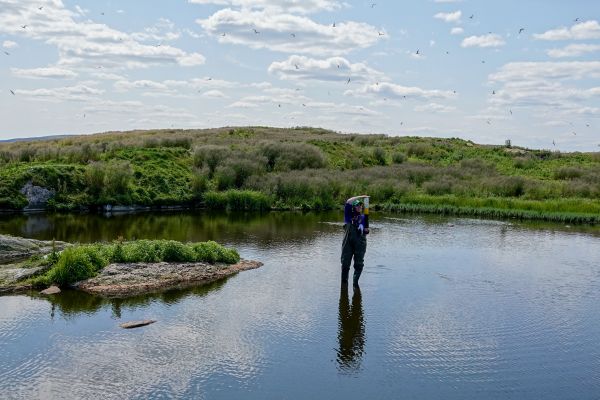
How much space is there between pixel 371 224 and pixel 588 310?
63.8 feet

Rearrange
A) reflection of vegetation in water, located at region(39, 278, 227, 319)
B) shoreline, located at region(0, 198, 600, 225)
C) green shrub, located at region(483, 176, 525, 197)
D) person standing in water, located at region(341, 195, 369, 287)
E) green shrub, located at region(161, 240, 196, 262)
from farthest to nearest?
green shrub, located at region(483, 176, 525, 197)
shoreline, located at region(0, 198, 600, 225)
green shrub, located at region(161, 240, 196, 262)
person standing in water, located at region(341, 195, 369, 287)
reflection of vegetation in water, located at region(39, 278, 227, 319)

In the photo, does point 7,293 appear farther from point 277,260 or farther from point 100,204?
point 100,204

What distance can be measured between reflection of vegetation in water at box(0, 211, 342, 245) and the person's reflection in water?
469 inches

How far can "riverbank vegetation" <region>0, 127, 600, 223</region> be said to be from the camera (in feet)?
147

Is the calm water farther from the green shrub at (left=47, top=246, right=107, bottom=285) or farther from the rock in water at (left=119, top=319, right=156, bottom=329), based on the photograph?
the green shrub at (left=47, top=246, right=107, bottom=285)

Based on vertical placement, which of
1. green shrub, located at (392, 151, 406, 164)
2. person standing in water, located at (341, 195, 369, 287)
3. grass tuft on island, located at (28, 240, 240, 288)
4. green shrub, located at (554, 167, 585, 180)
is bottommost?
grass tuft on island, located at (28, 240, 240, 288)

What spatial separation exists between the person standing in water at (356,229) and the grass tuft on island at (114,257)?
5410 millimetres

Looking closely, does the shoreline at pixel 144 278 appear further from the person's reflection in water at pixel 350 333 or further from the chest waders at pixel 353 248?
the person's reflection in water at pixel 350 333

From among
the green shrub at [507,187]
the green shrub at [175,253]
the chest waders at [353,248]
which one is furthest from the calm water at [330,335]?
the green shrub at [507,187]

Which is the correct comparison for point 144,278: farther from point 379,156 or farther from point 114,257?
point 379,156

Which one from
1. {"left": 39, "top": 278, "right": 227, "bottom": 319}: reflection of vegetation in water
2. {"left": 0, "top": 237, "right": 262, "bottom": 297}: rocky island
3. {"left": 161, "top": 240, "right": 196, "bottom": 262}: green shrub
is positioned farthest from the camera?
{"left": 161, "top": 240, "right": 196, "bottom": 262}: green shrub

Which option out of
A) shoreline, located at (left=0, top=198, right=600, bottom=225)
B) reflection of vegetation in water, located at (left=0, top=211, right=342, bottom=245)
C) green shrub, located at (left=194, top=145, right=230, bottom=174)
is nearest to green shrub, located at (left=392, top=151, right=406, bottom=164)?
shoreline, located at (left=0, top=198, right=600, bottom=225)

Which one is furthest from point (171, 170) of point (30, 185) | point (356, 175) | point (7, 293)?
point (7, 293)

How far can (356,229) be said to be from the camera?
20.8m
